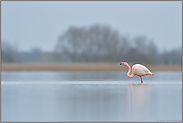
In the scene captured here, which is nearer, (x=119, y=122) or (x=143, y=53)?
(x=119, y=122)

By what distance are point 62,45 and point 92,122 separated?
22.1 meters

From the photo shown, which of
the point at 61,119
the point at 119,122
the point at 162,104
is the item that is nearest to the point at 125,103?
the point at 162,104

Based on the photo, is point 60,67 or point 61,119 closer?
point 61,119

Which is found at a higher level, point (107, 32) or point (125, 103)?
point (107, 32)

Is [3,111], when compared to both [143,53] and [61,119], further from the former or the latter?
[143,53]


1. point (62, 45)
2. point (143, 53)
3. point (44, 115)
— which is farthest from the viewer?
point (62, 45)

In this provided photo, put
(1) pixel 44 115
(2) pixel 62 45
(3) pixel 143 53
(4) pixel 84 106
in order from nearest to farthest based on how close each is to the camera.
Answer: (1) pixel 44 115 < (4) pixel 84 106 < (3) pixel 143 53 < (2) pixel 62 45

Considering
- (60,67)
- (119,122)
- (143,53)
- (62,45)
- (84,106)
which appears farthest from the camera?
(62,45)

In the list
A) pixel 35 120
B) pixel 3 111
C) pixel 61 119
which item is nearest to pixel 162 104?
pixel 61 119

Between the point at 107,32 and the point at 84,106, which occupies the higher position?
the point at 107,32

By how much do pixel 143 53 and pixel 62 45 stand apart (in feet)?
29.3

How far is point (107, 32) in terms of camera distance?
25.4 metres

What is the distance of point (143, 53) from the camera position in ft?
76.9

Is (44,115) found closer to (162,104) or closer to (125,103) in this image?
(125,103)
